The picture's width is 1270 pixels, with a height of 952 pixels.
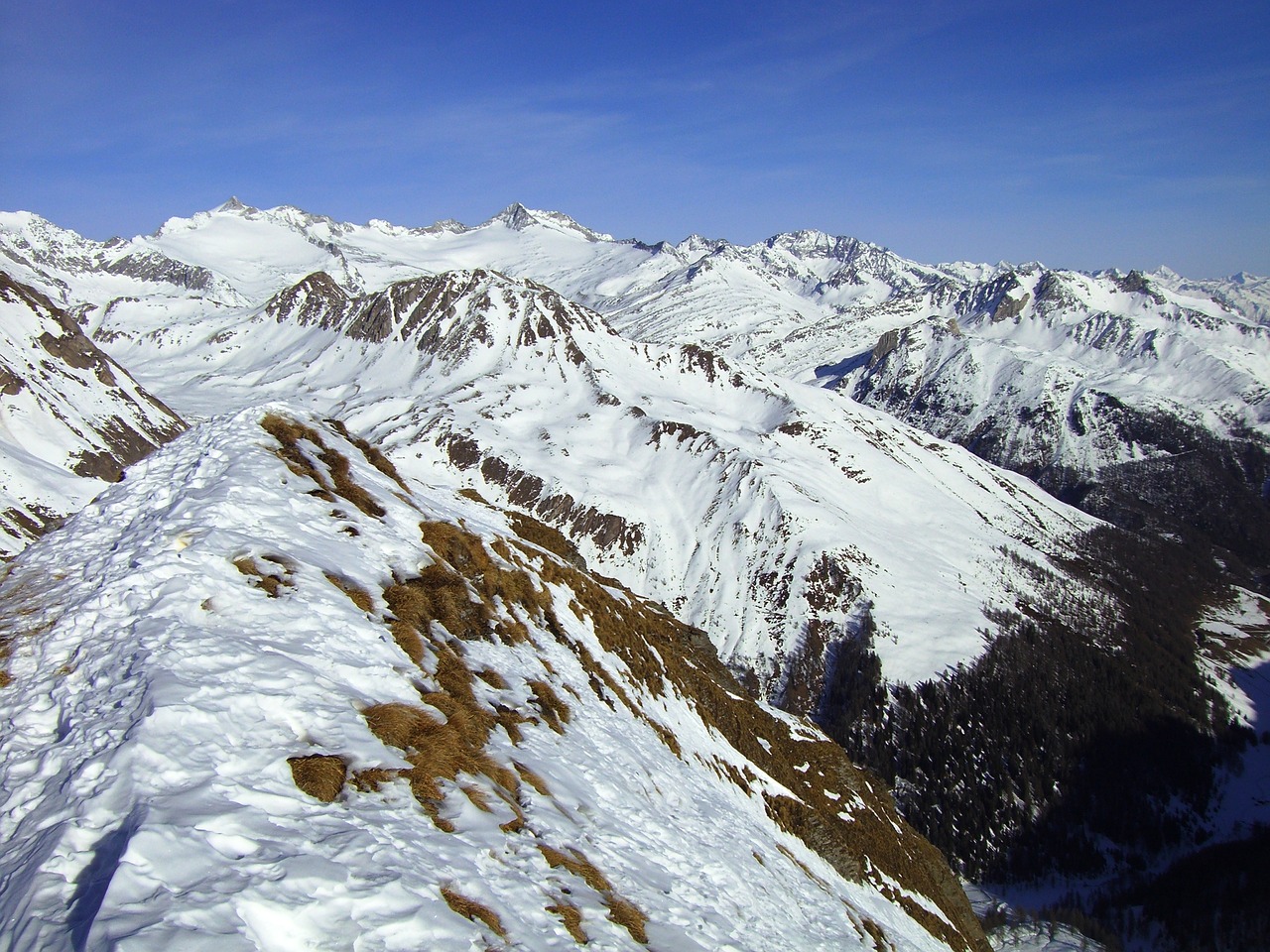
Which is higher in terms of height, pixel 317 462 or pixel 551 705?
pixel 317 462

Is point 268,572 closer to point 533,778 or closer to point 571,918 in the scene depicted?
point 533,778

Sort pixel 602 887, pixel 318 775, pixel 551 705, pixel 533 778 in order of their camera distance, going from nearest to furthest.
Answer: pixel 318 775 → pixel 602 887 → pixel 533 778 → pixel 551 705

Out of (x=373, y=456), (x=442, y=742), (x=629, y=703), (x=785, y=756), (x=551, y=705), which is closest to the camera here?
(x=442, y=742)

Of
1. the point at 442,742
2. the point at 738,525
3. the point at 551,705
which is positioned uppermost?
the point at 738,525

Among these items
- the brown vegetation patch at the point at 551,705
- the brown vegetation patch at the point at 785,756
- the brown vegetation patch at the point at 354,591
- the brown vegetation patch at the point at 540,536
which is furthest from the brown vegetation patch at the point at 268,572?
the brown vegetation patch at the point at 540,536

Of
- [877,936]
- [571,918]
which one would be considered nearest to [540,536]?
[877,936]

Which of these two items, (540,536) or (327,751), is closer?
(327,751)

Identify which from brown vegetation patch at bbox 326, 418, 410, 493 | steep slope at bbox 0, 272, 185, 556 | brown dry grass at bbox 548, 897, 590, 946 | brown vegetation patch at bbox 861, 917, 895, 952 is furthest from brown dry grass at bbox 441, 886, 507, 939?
steep slope at bbox 0, 272, 185, 556

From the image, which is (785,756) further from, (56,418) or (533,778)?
(56,418)
